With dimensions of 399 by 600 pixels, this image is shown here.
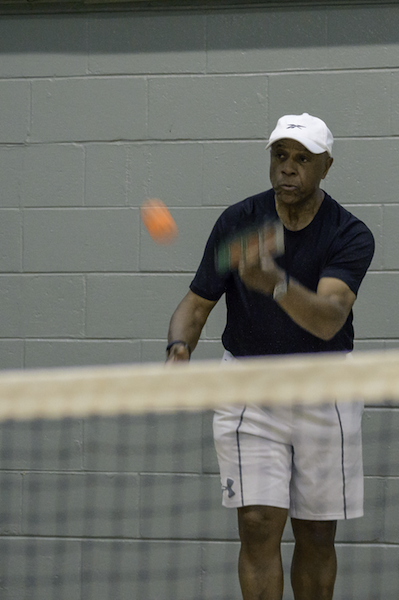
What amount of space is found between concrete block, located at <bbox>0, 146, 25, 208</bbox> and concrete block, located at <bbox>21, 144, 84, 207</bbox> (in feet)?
0.08

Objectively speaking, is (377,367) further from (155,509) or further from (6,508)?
(6,508)

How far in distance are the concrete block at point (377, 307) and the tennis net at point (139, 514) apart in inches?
4.1

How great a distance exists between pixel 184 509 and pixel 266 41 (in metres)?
2.21

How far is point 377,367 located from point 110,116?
7.42 feet

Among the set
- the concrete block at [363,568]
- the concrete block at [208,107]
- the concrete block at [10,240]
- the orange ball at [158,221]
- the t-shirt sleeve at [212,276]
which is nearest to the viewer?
the t-shirt sleeve at [212,276]

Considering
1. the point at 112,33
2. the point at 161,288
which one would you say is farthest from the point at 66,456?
the point at 112,33

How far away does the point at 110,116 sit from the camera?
359 centimetres

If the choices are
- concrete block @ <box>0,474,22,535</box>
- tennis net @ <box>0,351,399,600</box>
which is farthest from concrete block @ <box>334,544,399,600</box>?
concrete block @ <box>0,474,22,535</box>

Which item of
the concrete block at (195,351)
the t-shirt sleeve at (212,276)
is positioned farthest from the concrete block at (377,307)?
the t-shirt sleeve at (212,276)

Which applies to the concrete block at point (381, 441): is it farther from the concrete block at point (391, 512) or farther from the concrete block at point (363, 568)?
the concrete block at point (363, 568)

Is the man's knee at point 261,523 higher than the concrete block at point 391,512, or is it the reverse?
the man's knee at point 261,523

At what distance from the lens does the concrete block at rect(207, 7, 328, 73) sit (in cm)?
351

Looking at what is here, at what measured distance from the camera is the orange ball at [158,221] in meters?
3.32

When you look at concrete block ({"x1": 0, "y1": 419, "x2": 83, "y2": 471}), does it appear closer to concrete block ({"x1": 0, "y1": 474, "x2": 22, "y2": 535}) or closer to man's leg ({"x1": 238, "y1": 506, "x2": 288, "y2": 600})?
concrete block ({"x1": 0, "y1": 474, "x2": 22, "y2": 535})
